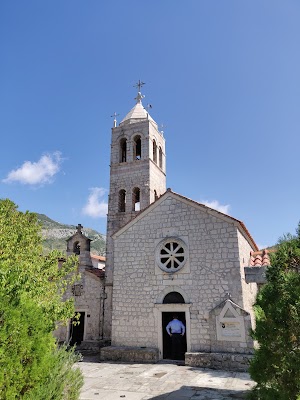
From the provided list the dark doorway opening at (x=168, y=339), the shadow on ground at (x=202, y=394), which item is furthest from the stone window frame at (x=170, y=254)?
the shadow on ground at (x=202, y=394)

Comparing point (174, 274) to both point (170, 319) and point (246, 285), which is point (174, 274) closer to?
point (170, 319)

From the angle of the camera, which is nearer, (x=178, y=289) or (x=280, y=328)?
(x=280, y=328)

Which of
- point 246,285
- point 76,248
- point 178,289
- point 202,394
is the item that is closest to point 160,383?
point 202,394

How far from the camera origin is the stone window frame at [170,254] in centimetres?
1287

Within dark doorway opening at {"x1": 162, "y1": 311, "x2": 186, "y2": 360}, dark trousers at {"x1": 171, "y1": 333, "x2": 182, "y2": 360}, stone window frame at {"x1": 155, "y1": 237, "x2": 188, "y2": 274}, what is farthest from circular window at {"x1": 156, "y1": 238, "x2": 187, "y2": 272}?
dark trousers at {"x1": 171, "y1": 333, "x2": 182, "y2": 360}

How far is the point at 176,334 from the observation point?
1226 cm

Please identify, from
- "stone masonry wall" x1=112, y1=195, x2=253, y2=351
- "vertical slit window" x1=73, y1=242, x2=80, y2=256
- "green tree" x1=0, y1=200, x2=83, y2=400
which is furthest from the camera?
"vertical slit window" x1=73, y1=242, x2=80, y2=256

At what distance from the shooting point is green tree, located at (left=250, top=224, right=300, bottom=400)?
5008 millimetres

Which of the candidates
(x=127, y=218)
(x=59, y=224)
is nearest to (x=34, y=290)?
(x=127, y=218)

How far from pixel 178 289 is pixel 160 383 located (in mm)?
4348

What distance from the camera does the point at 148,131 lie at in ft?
61.9

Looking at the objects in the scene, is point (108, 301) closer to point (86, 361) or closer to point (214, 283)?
point (86, 361)

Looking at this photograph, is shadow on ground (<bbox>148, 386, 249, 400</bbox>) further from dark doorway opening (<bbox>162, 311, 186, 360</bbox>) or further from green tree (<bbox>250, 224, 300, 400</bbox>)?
dark doorway opening (<bbox>162, 311, 186, 360</bbox>)

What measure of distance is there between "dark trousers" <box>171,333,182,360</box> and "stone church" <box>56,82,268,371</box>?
0.84 ft
